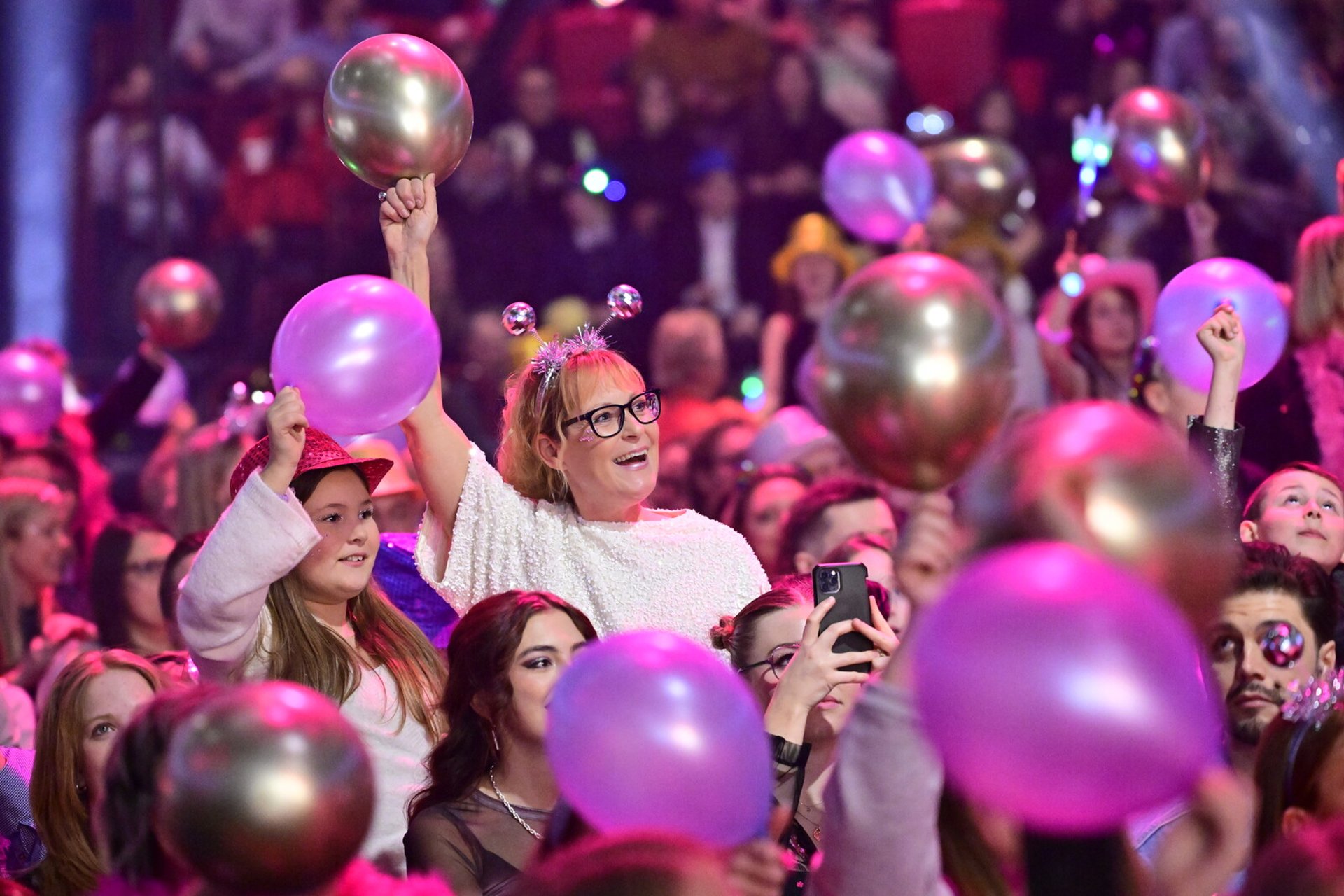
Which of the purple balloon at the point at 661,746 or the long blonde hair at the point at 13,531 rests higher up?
the purple balloon at the point at 661,746

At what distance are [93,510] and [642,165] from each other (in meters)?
3.32

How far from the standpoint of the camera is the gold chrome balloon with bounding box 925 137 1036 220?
6258mm

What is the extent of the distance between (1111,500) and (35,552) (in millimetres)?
4011

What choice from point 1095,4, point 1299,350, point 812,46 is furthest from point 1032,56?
point 1299,350

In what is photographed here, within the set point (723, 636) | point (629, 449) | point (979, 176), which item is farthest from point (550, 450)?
point (979, 176)

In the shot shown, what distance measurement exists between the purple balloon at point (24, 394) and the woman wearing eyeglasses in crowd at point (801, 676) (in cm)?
375

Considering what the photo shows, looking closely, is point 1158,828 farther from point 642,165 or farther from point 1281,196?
point 642,165

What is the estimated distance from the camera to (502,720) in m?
2.74

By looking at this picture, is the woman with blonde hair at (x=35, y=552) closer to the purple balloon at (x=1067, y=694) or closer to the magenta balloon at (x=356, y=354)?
the magenta balloon at (x=356, y=354)

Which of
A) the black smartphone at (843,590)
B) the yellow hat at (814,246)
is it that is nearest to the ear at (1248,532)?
the black smartphone at (843,590)

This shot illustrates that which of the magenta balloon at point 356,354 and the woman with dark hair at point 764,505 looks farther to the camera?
the woman with dark hair at point 764,505

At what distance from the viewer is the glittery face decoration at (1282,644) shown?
2.85 meters

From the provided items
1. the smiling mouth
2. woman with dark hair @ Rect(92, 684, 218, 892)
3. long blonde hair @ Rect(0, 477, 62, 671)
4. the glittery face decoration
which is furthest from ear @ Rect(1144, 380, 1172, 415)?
long blonde hair @ Rect(0, 477, 62, 671)

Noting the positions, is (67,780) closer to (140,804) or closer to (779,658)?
(140,804)
